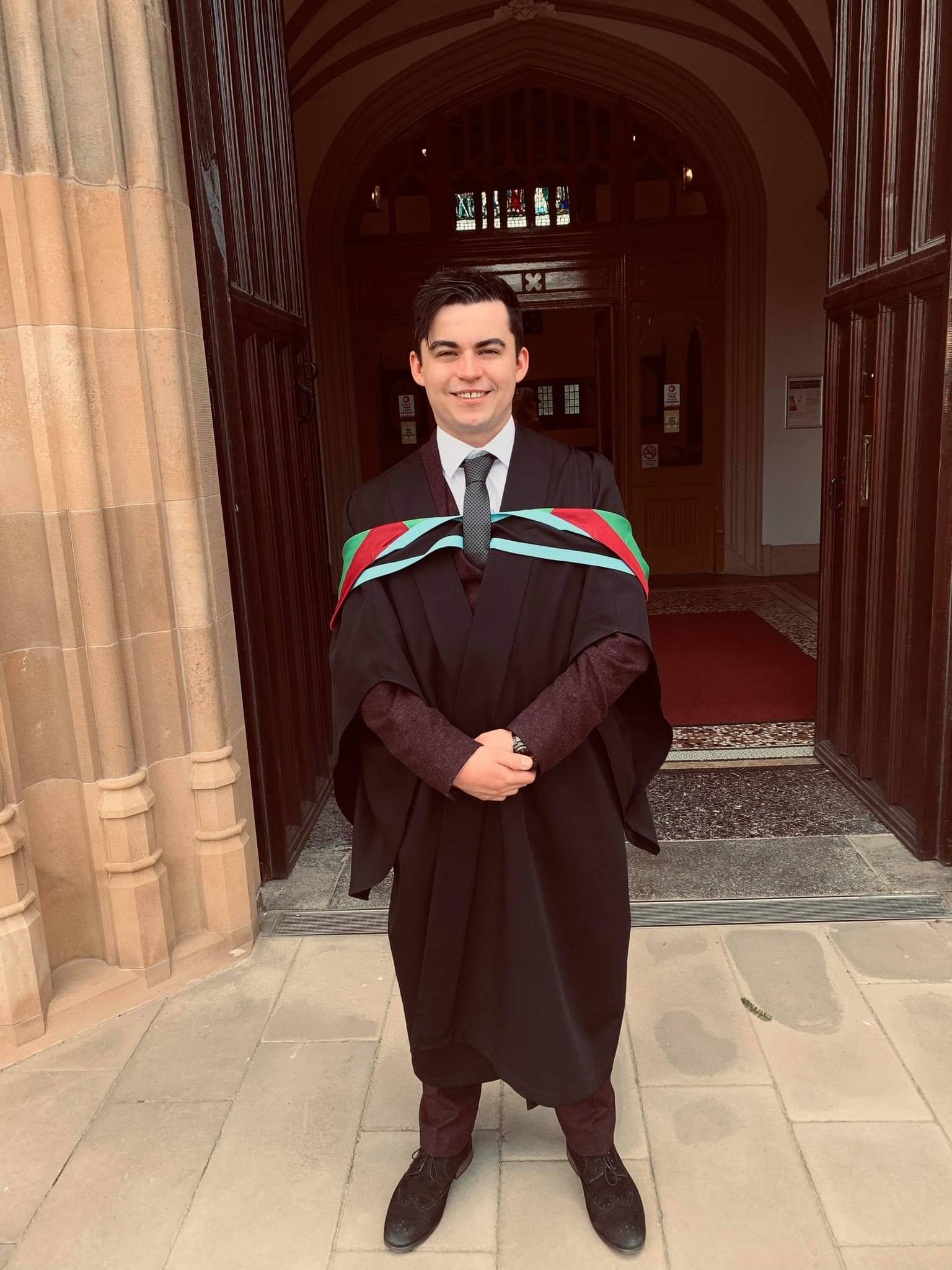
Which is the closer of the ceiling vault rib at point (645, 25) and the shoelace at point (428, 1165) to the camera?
the shoelace at point (428, 1165)

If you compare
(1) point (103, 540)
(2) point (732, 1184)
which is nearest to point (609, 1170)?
(2) point (732, 1184)

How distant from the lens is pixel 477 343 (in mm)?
1746

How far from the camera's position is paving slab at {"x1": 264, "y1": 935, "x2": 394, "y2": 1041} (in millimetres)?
2643

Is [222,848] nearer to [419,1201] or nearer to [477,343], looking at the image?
[419,1201]

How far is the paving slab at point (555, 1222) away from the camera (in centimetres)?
190

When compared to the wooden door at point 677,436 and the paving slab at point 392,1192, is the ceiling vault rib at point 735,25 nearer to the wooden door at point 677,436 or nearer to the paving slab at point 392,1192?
the wooden door at point 677,436

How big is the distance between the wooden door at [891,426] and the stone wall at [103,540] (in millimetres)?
2365

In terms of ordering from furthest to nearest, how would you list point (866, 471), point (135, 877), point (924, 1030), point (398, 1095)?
point (866, 471)
point (135, 877)
point (924, 1030)
point (398, 1095)

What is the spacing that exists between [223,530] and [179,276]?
2.46ft

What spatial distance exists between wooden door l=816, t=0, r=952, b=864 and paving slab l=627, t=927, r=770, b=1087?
105cm

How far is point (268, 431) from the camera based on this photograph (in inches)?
143

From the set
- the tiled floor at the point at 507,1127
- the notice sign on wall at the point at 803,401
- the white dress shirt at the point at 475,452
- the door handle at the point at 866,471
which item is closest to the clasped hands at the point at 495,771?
the white dress shirt at the point at 475,452

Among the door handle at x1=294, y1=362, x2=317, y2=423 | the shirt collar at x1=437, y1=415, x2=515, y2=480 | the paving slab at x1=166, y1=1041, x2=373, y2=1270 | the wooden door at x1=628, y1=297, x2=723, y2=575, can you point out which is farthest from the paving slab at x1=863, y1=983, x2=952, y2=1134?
the wooden door at x1=628, y1=297, x2=723, y2=575

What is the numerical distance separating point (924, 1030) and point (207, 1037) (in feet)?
6.30
